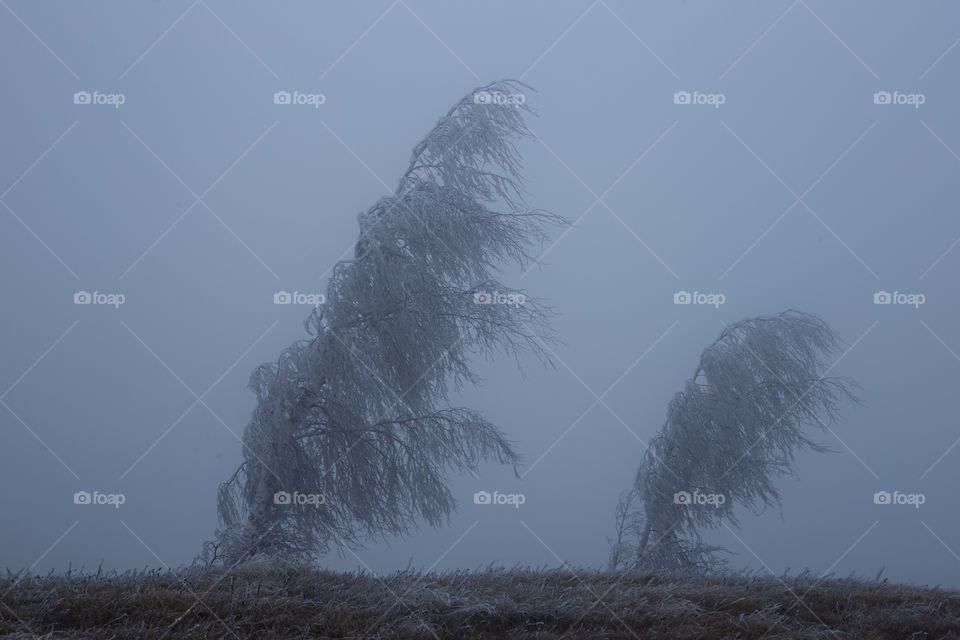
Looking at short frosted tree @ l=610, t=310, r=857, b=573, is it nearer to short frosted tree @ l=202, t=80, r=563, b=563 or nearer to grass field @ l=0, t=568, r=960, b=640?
short frosted tree @ l=202, t=80, r=563, b=563

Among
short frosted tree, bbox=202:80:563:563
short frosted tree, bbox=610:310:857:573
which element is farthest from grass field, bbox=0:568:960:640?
short frosted tree, bbox=610:310:857:573

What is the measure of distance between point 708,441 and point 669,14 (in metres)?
143

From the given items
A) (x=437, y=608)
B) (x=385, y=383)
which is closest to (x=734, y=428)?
(x=385, y=383)

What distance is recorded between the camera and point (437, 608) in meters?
3.66

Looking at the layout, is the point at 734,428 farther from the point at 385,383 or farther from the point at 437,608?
the point at 437,608

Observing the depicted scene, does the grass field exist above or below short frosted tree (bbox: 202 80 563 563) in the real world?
below

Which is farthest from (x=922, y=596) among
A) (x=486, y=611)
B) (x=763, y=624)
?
(x=486, y=611)

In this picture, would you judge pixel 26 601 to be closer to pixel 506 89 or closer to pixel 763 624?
Result: pixel 763 624

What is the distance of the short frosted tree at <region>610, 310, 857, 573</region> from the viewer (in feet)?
30.5

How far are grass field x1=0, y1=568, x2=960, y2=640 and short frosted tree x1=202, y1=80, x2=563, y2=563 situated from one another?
341 cm

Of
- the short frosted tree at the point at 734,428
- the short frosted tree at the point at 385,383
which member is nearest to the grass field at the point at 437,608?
the short frosted tree at the point at 385,383

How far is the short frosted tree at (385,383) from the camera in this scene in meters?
7.77

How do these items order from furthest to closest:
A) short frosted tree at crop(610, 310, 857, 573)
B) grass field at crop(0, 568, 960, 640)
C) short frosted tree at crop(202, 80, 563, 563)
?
short frosted tree at crop(610, 310, 857, 573) → short frosted tree at crop(202, 80, 563, 563) → grass field at crop(0, 568, 960, 640)

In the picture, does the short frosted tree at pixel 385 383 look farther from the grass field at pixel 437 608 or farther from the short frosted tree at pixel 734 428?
the grass field at pixel 437 608
